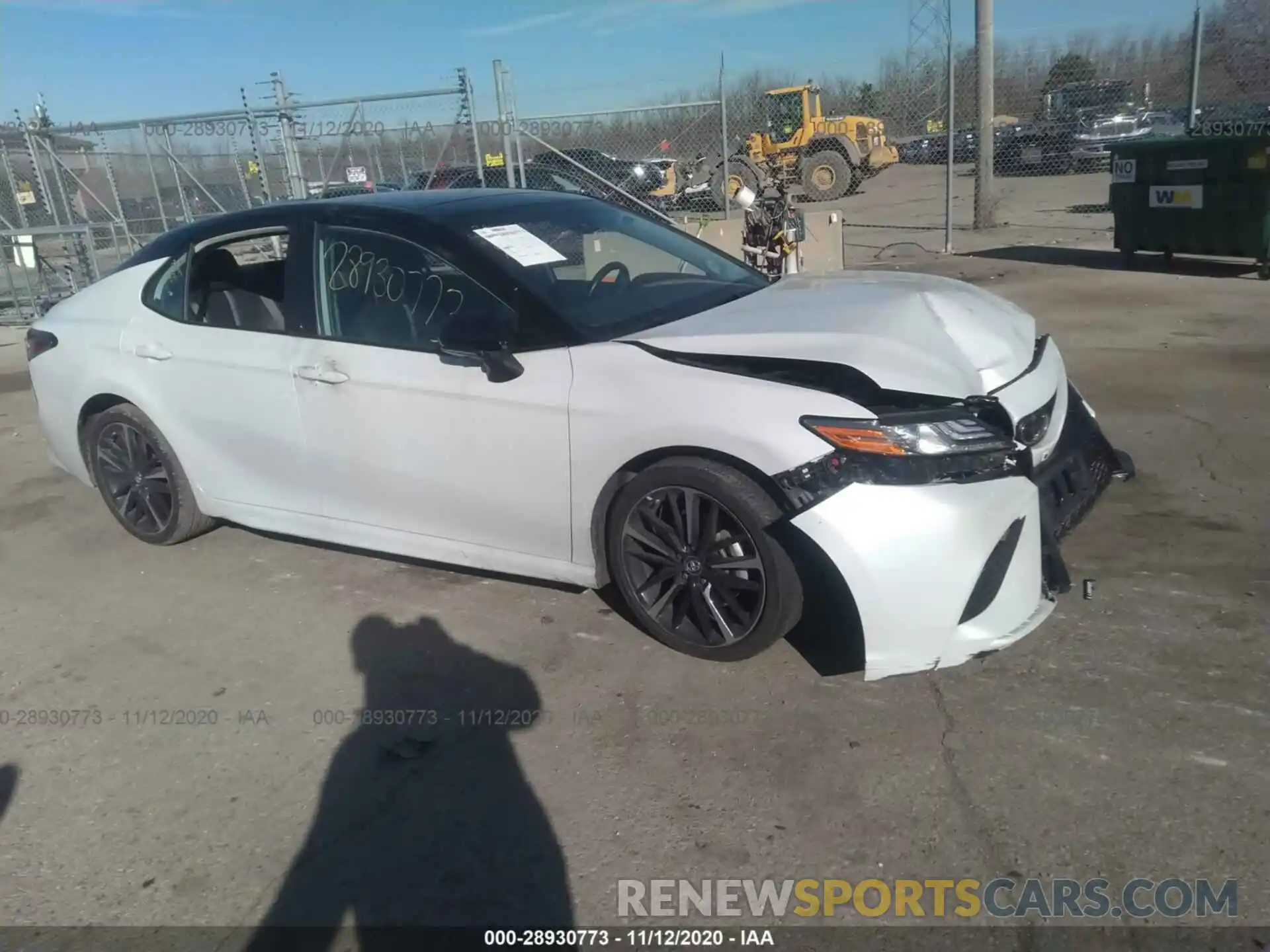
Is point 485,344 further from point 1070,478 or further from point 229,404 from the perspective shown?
point 1070,478

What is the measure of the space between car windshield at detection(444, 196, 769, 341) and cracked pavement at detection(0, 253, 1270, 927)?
3.87ft

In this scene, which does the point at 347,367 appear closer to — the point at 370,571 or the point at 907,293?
the point at 370,571

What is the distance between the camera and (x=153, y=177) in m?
13.9

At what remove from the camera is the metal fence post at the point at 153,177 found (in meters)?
13.5

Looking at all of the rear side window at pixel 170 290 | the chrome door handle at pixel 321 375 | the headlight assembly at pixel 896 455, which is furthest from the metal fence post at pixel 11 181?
the headlight assembly at pixel 896 455

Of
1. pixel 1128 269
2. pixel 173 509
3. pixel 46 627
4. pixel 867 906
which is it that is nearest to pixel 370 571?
pixel 173 509

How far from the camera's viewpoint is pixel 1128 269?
422 inches

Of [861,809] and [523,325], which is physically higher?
[523,325]

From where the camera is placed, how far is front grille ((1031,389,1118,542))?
328 cm

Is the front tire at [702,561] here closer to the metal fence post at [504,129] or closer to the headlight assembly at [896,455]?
the headlight assembly at [896,455]

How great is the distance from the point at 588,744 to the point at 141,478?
289 cm

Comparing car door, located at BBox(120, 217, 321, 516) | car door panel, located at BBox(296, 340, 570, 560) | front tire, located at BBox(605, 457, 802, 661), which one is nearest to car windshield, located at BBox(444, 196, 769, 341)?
car door panel, located at BBox(296, 340, 570, 560)

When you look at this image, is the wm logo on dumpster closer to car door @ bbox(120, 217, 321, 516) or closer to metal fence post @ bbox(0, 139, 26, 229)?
car door @ bbox(120, 217, 321, 516)

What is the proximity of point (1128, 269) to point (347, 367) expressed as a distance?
9575mm
